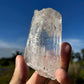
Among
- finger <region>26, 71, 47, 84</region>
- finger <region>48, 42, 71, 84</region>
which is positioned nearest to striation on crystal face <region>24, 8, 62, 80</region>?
finger <region>48, 42, 71, 84</region>

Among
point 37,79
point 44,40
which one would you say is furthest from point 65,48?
point 37,79

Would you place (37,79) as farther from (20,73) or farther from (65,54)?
(65,54)

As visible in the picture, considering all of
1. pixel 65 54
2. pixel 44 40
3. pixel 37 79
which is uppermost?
pixel 44 40

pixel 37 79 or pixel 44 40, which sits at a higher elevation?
pixel 44 40

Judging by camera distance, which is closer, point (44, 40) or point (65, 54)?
point (65, 54)

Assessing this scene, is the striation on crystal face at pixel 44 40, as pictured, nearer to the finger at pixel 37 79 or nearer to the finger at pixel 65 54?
the finger at pixel 65 54

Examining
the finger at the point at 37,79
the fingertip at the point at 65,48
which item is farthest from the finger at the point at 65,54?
the finger at the point at 37,79

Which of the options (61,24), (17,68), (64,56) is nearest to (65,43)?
(64,56)

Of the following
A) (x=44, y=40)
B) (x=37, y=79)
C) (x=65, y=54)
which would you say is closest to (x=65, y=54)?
(x=65, y=54)

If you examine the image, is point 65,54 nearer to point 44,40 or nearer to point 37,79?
point 44,40
